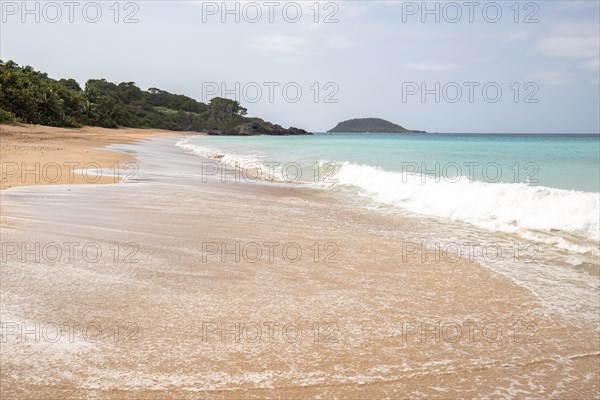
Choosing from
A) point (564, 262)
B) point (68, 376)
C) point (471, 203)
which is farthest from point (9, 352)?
point (471, 203)

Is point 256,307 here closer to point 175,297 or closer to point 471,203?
point 175,297

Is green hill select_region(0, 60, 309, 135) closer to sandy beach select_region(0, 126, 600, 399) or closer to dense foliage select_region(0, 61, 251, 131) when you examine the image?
dense foliage select_region(0, 61, 251, 131)

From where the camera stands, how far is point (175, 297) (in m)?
4.04

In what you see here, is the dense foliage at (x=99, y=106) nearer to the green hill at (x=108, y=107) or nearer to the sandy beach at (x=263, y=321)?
the green hill at (x=108, y=107)

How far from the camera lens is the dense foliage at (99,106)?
122 feet

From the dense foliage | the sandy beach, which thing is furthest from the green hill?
the sandy beach

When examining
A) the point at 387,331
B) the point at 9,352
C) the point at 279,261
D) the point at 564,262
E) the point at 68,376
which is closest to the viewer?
the point at 68,376

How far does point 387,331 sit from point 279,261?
6.56ft

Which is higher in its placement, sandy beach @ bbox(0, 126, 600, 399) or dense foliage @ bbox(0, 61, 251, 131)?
dense foliage @ bbox(0, 61, 251, 131)

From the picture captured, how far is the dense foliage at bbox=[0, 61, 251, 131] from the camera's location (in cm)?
3716

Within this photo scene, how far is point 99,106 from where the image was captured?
63.5 metres

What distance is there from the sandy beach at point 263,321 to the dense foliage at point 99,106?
31.4m

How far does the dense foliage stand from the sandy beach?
31.4m

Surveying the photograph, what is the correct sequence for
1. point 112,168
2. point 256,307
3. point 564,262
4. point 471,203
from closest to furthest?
point 256,307
point 564,262
point 471,203
point 112,168
